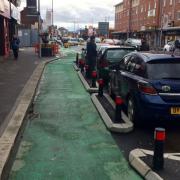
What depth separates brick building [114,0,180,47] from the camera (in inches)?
2414

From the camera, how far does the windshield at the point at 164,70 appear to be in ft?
24.8

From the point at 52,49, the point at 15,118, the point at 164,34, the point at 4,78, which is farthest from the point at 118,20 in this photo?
the point at 15,118

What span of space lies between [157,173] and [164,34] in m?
61.0

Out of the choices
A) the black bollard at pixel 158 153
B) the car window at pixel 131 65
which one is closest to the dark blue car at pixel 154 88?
the car window at pixel 131 65

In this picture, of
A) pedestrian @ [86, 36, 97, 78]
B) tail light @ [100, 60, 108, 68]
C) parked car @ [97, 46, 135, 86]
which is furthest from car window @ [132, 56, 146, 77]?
pedestrian @ [86, 36, 97, 78]

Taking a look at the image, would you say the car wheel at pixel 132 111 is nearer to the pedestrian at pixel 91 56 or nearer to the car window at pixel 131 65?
the car window at pixel 131 65

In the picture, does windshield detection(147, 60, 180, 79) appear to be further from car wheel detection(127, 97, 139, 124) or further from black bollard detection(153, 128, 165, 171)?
black bollard detection(153, 128, 165, 171)

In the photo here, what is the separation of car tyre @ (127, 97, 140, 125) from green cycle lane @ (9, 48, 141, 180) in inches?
25.2

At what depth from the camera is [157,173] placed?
5.25 meters

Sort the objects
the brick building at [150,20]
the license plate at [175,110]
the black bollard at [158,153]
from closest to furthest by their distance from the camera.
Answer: the black bollard at [158,153], the license plate at [175,110], the brick building at [150,20]

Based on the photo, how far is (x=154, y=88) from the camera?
7363mm

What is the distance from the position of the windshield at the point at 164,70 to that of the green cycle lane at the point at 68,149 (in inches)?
58.2

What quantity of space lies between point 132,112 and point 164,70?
3.71ft

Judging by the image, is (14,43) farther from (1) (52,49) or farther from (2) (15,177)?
(2) (15,177)
